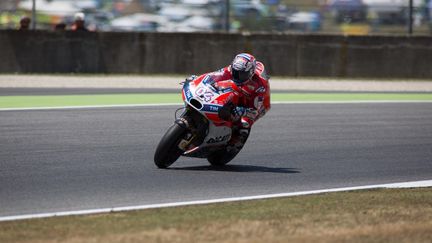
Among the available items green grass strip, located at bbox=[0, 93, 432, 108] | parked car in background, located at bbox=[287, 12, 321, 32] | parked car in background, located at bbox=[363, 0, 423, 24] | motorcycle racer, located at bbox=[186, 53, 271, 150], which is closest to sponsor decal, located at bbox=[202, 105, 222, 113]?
motorcycle racer, located at bbox=[186, 53, 271, 150]

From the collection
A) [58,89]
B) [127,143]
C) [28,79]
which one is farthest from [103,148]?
[28,79]

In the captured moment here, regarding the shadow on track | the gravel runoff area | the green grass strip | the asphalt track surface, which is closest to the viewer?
the asphalt track surface

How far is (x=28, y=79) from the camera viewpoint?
68.8ft

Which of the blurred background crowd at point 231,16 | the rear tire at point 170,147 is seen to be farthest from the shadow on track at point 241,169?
the blurred background crowd at point 231,16

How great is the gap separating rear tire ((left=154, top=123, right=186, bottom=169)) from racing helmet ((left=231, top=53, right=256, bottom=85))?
32.3 inches

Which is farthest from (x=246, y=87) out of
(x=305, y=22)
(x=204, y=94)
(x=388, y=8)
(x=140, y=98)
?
(x=388, y=8)

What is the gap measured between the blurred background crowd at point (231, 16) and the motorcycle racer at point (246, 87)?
12267 millimetres

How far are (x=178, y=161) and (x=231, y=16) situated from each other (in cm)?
1229

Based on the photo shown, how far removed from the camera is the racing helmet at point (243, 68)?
10.5 meters

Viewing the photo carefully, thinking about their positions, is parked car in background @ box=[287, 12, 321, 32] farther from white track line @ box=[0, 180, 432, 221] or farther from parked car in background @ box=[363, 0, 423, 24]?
white track line @ box=[0, 180, 432, 221]

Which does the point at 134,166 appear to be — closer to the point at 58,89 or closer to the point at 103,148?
the point at 103,148

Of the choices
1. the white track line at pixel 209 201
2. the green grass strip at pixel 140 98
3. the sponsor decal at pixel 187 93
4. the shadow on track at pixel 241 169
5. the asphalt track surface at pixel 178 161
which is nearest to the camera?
the white track line at pixel 209 201

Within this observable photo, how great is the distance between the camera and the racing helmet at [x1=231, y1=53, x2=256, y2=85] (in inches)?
414

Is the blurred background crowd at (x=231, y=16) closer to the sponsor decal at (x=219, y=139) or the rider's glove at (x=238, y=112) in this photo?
the sponsor decal at (x=219, y=139)
